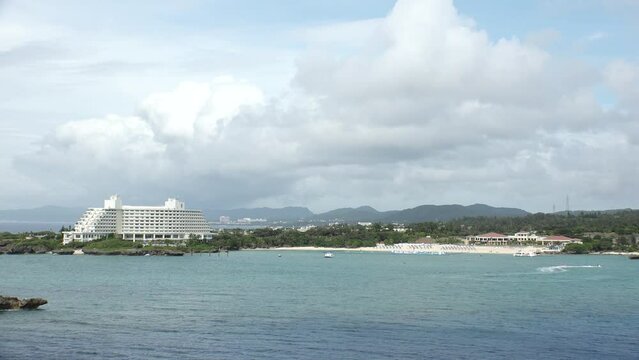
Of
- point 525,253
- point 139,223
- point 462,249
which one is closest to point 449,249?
point 462,249

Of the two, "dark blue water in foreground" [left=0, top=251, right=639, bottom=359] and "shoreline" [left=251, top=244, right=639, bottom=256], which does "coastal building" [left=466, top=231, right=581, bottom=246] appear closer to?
"shoreline" [left=251, top=244, right=639, bottom=256]

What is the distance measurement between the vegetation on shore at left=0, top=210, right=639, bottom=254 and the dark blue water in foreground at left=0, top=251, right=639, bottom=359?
54.5 meters

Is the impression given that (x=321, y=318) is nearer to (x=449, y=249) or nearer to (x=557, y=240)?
(x=449, y=249)

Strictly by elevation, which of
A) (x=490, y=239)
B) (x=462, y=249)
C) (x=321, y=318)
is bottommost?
(x=321, y=318)

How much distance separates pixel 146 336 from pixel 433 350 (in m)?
12.8

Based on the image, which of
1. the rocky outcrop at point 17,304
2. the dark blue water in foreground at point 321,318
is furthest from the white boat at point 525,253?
the rocky outcrop at point 17,304

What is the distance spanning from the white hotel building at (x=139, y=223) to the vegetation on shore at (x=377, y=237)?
3806 mm

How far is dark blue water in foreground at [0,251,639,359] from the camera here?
1168 inches

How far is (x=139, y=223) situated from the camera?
132000 millimetres

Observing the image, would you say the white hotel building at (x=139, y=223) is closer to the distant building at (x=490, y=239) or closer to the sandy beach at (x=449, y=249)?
the sandy beach at (x=449, y=249)

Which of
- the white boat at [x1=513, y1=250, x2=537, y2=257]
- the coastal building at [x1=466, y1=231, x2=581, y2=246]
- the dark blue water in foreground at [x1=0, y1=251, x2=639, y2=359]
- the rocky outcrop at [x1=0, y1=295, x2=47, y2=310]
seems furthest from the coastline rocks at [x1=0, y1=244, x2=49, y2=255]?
the coastal building at [x1=466, y1=231, x2=581, y2=246]

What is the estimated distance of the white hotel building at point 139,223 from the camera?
12812 cm

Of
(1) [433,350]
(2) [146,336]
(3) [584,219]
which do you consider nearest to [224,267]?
(2) [146,336]

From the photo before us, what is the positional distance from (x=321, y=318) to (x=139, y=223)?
327 feet
